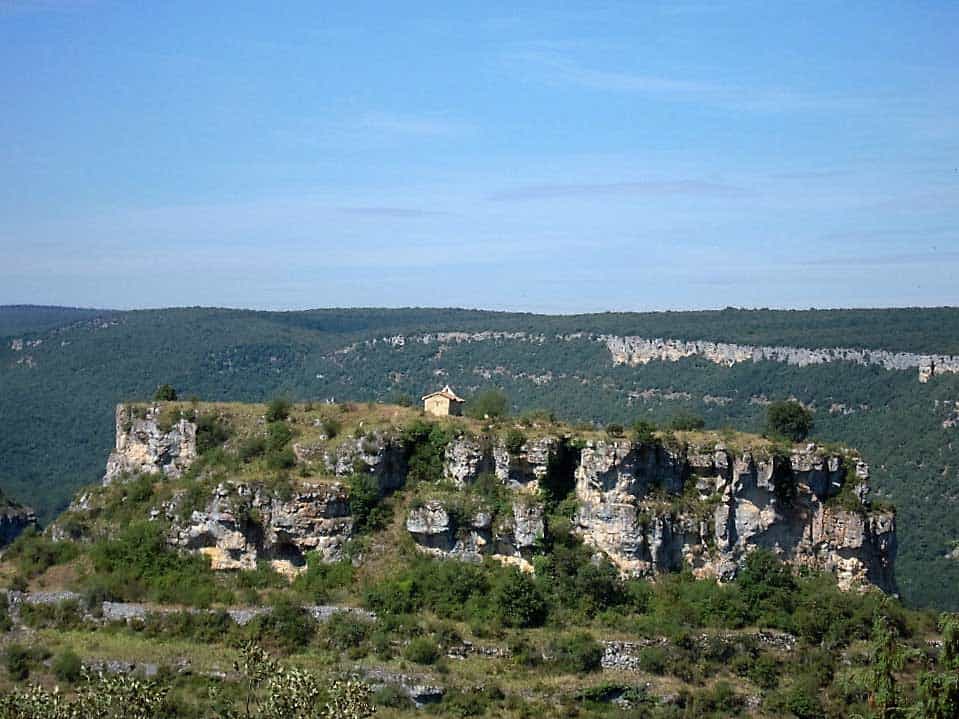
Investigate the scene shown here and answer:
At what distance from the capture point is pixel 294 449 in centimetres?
4716

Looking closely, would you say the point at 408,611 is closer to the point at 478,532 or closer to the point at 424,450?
the point at 478,532

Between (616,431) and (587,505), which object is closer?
(587,505)

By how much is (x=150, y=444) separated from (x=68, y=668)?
38.3ft

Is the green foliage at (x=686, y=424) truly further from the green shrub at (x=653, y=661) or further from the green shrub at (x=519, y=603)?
the green shrub at (x=653, y=661)

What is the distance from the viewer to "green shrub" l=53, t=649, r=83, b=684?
39188 mm

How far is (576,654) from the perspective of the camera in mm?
40469

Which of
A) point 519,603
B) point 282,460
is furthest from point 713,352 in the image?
point 519,603

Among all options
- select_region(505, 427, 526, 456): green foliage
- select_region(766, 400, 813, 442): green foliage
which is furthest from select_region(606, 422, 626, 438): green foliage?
select_region(766, 400, 813, 442): green foliage

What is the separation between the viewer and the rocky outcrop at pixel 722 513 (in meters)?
44.8

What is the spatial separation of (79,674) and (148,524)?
803 centimetres

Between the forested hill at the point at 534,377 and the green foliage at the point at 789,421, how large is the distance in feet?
32.1

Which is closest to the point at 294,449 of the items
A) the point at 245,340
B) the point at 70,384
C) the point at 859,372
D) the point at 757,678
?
the point at 757,678

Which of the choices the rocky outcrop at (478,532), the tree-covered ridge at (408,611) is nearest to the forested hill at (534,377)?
the tree-covered ridge at (408,611)

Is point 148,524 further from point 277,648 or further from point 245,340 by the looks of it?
point 245,340
